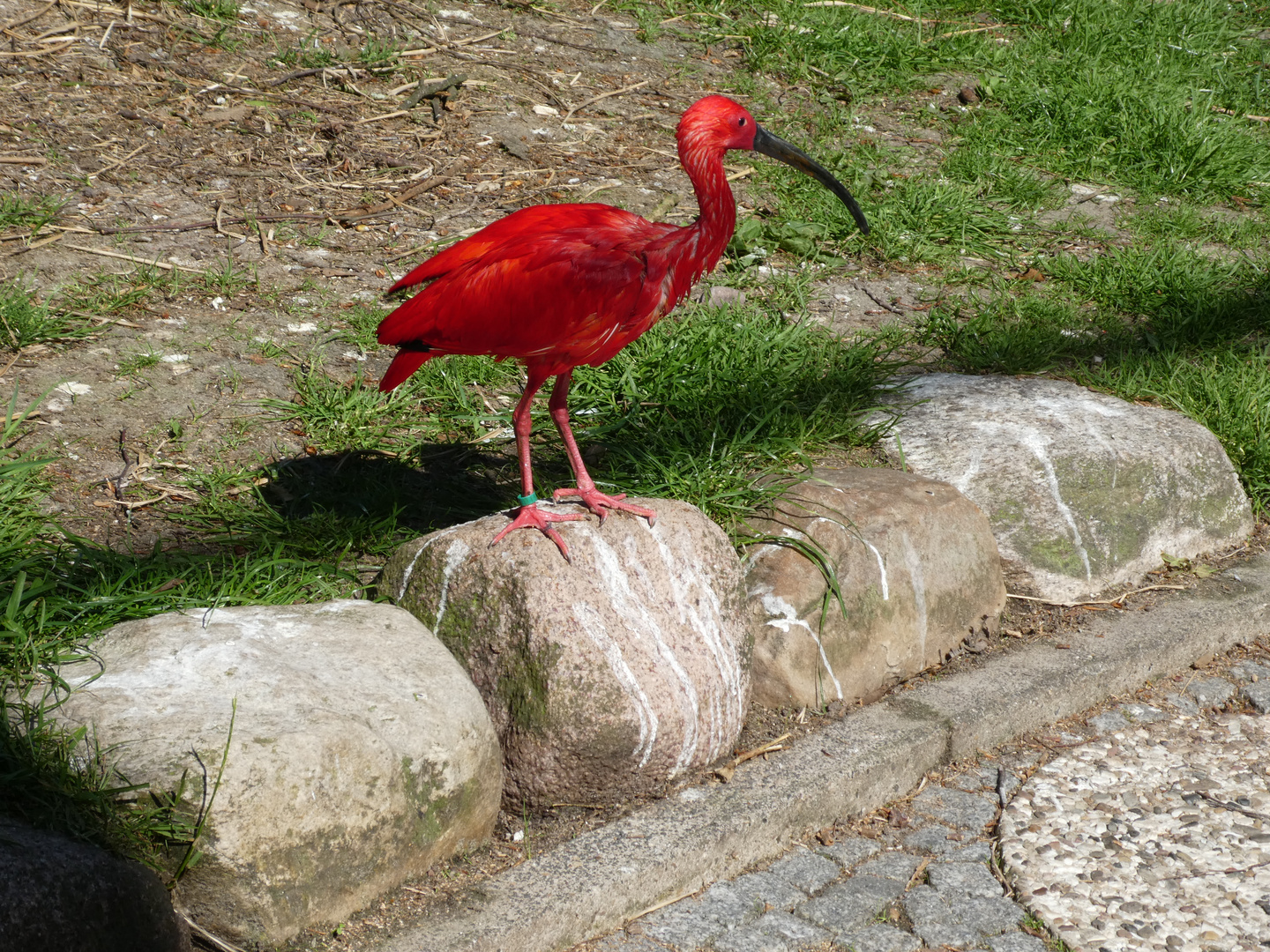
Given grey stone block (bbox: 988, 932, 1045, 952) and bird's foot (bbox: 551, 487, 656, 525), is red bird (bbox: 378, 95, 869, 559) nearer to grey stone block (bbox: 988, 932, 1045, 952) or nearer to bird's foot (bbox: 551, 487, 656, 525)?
bird's foot (bbox: 551, 487, 656, 525)

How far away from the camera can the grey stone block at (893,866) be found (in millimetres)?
2777

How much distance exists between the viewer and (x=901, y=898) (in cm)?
270

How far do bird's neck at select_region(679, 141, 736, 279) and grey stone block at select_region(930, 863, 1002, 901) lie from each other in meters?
1.62

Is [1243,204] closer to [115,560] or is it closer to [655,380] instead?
[655,380]

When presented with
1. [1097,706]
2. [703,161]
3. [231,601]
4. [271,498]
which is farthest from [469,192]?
[1097,706]

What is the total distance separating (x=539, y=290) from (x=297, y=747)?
1261 mm

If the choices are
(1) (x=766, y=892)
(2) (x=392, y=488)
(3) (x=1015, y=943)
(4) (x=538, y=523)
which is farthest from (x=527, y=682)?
(2) (x=392, y=488)

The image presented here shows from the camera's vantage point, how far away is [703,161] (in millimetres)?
3178

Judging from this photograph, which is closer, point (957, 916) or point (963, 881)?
point (957, 916)

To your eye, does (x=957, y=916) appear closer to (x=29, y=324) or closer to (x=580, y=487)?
(x=580, y=487)

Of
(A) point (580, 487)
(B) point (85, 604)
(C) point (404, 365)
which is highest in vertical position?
(C) point (404, 365)

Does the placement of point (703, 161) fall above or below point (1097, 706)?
above

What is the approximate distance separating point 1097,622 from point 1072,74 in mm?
4841

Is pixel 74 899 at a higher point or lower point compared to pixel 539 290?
lower
